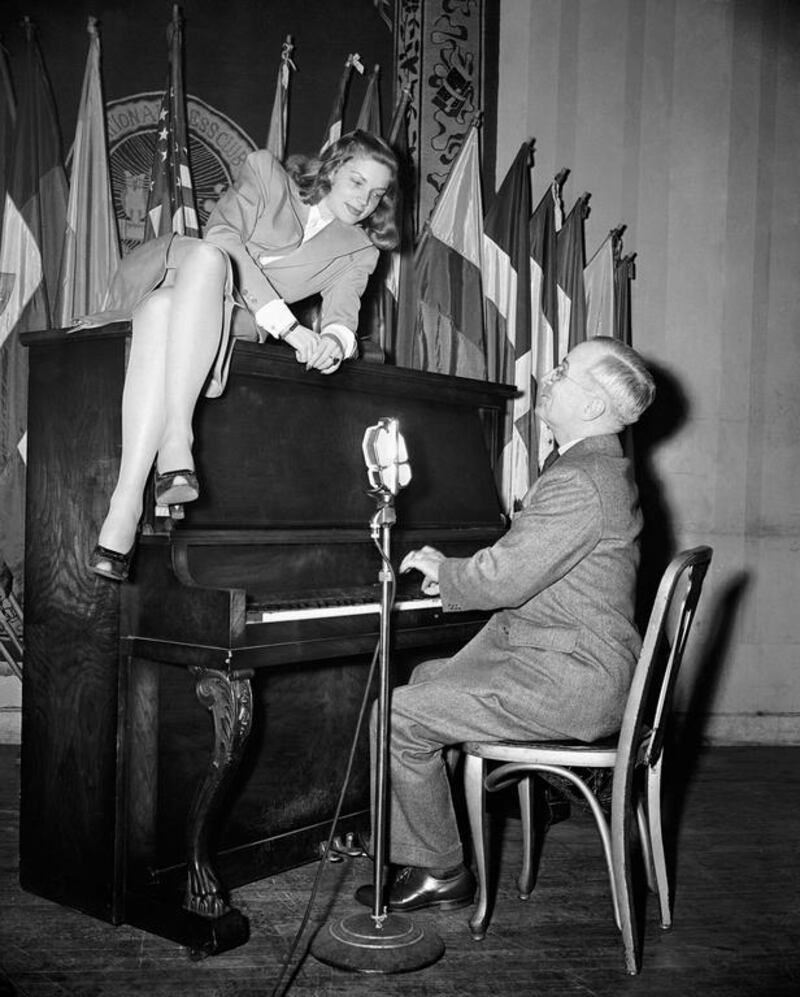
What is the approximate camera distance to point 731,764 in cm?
518

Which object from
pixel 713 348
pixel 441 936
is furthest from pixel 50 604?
pixel 713 348

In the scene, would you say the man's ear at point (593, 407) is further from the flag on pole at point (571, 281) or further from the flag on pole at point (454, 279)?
the flag on pole at point (571, 281)

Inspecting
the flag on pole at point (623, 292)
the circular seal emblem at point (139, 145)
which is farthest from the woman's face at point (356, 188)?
the flag on pole at point (623, 292)

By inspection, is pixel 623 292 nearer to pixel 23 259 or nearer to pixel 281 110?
pixel 281 110

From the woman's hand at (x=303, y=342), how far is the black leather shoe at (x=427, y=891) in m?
1.46

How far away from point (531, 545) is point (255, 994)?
1.23m

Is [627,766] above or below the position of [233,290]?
below

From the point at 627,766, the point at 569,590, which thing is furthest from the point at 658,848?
the point at 569,590

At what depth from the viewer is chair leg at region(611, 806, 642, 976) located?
264cm

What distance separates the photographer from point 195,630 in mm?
2719

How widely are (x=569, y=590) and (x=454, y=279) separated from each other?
280 centimetres

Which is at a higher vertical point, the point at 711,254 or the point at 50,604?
the point at 711,254

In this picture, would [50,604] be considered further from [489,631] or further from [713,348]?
[713,348]

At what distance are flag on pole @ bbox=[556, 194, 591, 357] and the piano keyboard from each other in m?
2.72
